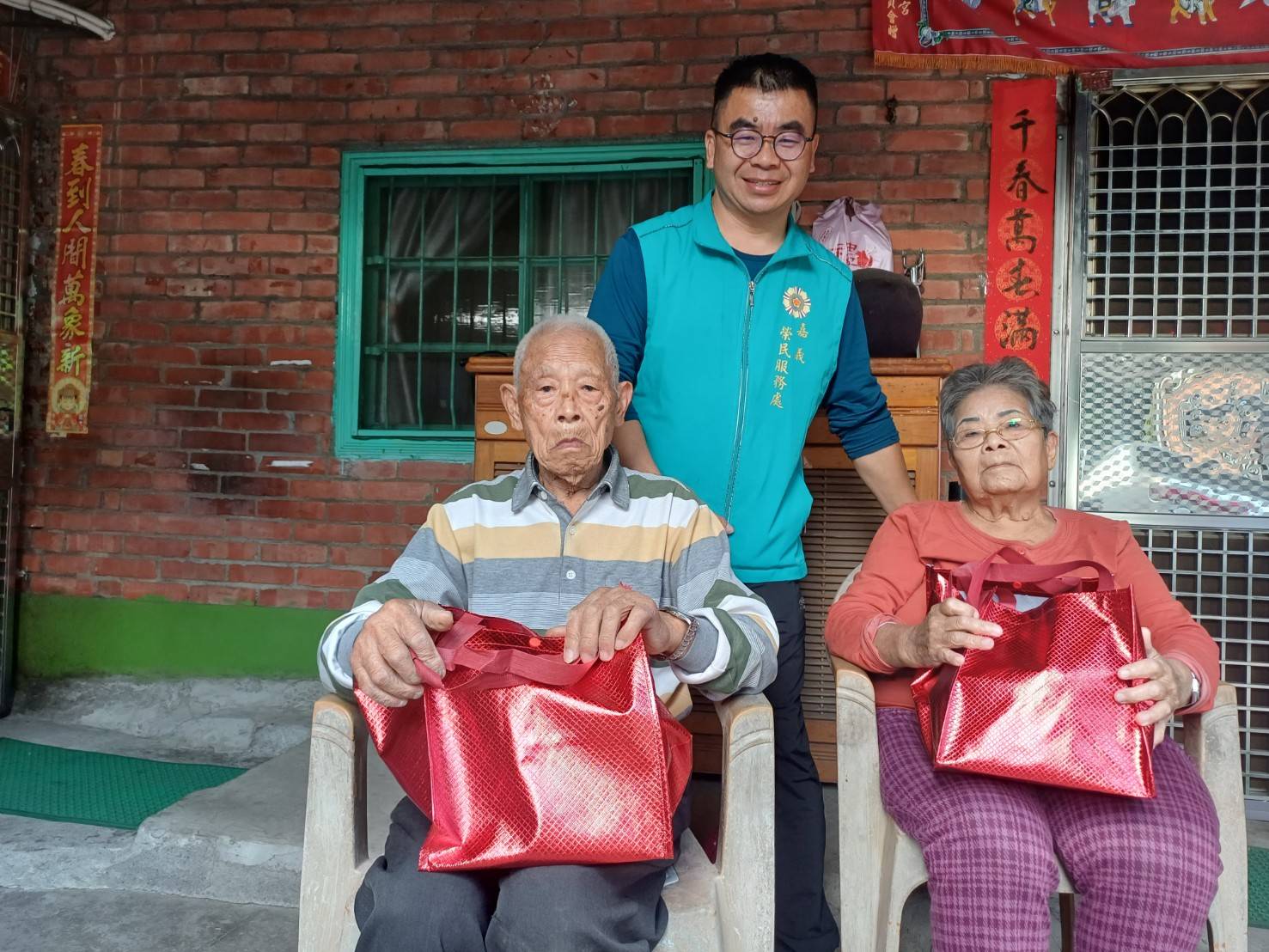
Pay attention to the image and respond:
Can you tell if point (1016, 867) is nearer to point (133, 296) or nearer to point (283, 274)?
point (283, 274)

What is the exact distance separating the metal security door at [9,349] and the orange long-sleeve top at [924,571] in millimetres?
3353

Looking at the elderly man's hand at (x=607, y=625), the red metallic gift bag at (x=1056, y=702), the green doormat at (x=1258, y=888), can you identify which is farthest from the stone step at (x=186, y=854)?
the green doormat at (x=1258, y=888)

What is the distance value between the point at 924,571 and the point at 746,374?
51cm

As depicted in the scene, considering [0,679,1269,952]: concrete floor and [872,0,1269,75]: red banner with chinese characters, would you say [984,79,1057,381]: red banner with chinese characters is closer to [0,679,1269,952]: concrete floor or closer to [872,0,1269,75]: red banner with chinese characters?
[872,0,1269,75]: red banner with chinese characters

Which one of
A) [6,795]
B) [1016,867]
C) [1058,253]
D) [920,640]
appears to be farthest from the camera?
A: [1058,253]

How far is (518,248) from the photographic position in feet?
12.3

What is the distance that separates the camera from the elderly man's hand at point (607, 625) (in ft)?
4.49

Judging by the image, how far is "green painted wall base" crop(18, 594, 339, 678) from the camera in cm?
382

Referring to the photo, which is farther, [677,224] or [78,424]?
[78,424]

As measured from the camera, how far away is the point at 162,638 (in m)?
3.92

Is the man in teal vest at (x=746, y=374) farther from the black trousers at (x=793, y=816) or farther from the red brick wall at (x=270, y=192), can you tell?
the red brick wall at (x=270, y=192)

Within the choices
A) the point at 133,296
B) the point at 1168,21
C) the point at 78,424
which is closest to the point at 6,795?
the point at 78,424

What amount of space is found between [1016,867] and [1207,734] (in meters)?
0.46

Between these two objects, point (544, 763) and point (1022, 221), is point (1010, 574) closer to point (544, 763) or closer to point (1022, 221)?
point (544, 763)
